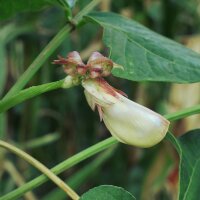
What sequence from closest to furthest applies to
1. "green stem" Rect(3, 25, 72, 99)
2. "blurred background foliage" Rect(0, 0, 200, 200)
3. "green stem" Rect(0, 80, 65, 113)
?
"green stem" Rect(0, 80, 65, 113) → "green stem" Rect(3, 25, 72, 99) → "blurred background foliage" Rect(0, 0, 200, 200)

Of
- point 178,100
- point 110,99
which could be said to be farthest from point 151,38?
point 178,100

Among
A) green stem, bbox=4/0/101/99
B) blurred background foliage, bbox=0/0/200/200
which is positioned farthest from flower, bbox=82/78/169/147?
blurred background foliage, bbox=0/0/200/200

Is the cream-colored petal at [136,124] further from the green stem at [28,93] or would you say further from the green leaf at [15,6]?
the green leaf at [15,6]

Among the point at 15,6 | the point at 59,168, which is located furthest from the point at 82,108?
the point at 59,168

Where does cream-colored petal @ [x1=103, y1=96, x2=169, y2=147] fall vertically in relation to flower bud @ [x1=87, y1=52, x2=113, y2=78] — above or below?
below

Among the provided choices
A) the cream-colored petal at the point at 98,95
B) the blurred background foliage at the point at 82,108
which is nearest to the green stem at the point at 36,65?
the cream-colored petal at the point at 98,95

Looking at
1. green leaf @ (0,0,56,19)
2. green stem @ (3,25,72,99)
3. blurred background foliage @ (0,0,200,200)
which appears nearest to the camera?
green stem @ (3,25,72,99)

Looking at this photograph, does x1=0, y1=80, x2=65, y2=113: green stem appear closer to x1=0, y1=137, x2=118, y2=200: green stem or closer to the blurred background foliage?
x1=0, y1=137, x2=118, y2=200: green stem
